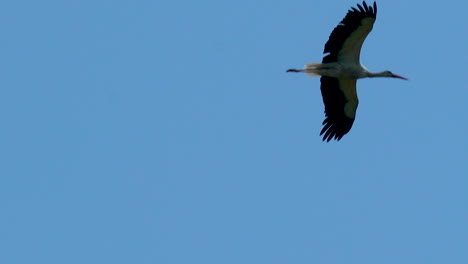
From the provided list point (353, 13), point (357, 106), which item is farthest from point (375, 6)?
point (357, 106)

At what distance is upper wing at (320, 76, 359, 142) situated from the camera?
1236 inches

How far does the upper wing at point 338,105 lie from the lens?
103ft

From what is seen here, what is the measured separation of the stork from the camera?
30.3 meters

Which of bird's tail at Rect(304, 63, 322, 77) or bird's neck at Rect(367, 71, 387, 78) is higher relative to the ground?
bird's neck at Rect(367, 71, 387, 78)

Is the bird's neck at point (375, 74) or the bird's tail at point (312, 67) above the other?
the bird's neck at point (375, 74)

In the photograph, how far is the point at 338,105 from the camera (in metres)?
31.6

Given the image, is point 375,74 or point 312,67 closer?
point 312,67

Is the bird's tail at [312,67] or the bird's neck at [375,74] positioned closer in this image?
the bird's tail at [312,67]

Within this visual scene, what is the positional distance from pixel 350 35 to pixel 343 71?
0.77 meters

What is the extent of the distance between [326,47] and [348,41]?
429 mm

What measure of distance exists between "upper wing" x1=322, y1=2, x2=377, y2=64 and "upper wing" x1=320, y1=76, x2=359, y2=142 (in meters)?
0.65

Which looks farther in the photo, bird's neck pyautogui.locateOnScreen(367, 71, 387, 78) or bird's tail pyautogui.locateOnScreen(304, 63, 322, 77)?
bird's neck pyautogui.locateOnScreen(367, 71, 387, 78)

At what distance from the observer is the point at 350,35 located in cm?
3044

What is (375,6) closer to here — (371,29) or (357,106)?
(371,29)
